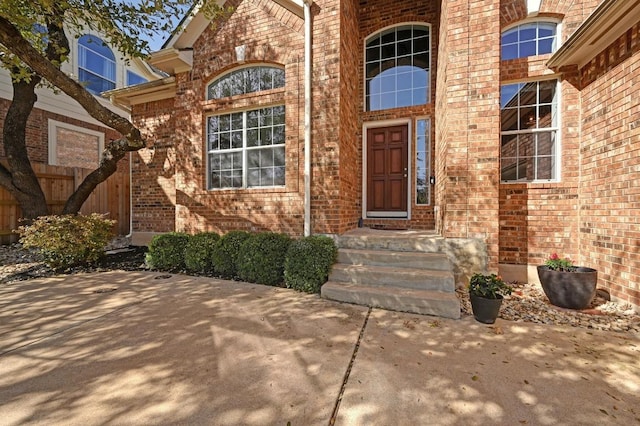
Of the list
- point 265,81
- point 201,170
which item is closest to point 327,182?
point 265,81

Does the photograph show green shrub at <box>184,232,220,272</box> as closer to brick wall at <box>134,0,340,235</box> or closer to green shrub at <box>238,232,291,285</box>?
brick wall at <box>134,0,340,235</box>

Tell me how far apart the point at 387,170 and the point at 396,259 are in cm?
277

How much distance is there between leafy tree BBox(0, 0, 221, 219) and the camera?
4906 mm

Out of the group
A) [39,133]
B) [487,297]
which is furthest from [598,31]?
[39,133]

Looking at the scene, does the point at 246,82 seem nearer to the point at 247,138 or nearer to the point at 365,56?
the point at 247,138

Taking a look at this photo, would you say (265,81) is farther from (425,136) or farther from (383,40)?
(425,136)

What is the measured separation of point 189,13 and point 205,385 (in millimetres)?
7020

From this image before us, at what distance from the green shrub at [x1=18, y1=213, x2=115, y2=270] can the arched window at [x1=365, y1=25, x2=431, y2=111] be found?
645 centimetres

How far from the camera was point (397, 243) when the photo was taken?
452cm

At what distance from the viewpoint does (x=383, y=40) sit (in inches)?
250

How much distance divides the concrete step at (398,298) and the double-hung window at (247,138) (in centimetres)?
268

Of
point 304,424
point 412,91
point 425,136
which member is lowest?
point 304,424

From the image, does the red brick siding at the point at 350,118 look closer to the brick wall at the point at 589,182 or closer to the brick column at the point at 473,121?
the brick column at the point at 473,121

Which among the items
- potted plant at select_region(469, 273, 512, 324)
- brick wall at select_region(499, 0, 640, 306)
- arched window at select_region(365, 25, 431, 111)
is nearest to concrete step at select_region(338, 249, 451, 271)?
potted plant at select_region(469, 273, 512, 324)
